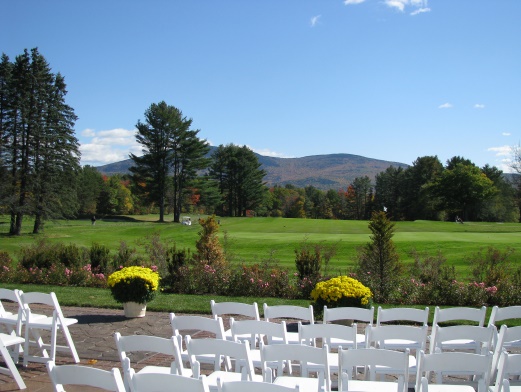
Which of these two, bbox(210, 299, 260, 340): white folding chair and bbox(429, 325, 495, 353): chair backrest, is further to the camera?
bbox(210, 299, 260, 340): white folding chair

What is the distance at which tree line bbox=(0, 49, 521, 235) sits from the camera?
3928 centimetres

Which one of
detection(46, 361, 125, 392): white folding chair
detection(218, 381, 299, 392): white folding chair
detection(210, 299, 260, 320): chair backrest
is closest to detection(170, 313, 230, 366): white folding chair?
detection(210, 299, 260, 320): chair backrest

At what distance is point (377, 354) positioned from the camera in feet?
13.3

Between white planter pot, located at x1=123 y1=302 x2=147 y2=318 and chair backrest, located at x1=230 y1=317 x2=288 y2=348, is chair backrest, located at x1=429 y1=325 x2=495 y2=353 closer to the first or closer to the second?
chair backrest, located at x1=230 y1=317 x2=288 y2=348

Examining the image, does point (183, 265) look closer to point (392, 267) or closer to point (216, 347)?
point (392, 267)

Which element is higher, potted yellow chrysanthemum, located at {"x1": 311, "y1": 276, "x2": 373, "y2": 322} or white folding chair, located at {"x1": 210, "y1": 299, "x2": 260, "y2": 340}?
white folding chair, located at {"x1": 210, "y1": 299, "x2": 260, "y2": 340}

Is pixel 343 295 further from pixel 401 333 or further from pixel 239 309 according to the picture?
pixel 401 333

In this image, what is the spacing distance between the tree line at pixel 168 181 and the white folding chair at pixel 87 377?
37000mm

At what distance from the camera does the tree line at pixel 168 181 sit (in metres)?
39.3

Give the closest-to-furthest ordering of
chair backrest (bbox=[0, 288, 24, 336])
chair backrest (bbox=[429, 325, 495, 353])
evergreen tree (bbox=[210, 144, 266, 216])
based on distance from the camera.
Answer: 1. chair backrest (bbox=[429, 325, 495, 353])
2. chair backrest (bbox=[0, 288, 24, 336])
3. evergreen tree (bbox=[210, 144, 266, 216])

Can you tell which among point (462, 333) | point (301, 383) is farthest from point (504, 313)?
point (301, 383)

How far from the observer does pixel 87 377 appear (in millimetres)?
3545

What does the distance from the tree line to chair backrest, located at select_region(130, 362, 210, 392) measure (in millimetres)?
37332

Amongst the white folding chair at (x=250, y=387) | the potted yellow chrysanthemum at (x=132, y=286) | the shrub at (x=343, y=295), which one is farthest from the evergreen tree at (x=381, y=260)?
the white folding chair at (x=250, y=387)
